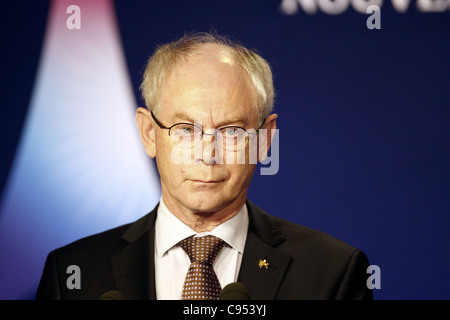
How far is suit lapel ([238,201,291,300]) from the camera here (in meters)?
2.55

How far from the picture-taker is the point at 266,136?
2762 mm

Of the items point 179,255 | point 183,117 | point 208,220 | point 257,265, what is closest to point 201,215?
point 208,220

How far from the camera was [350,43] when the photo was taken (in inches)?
122

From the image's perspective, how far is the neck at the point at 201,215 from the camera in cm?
264

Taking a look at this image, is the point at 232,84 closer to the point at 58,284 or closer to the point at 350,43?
the point at 350,43

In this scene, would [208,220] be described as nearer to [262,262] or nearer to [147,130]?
[262,262]

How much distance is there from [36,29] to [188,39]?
796mm

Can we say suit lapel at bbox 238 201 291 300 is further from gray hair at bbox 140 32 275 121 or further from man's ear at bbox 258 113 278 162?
gray hair at bbox 140 32 275 121

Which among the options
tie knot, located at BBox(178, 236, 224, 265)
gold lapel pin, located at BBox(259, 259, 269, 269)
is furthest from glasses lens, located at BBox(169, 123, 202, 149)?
gold lapel pin, located at BBox(259, 259, 269, 269)

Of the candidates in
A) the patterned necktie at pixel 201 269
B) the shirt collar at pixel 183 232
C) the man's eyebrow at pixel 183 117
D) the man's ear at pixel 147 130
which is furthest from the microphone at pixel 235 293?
the man's ear at pixel 147 130

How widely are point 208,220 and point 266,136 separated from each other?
1.39ft

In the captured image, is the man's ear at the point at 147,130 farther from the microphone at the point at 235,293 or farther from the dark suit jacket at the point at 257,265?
the microphone at the point at 235,293

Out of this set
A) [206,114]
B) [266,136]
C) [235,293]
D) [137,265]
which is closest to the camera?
[235,293]
